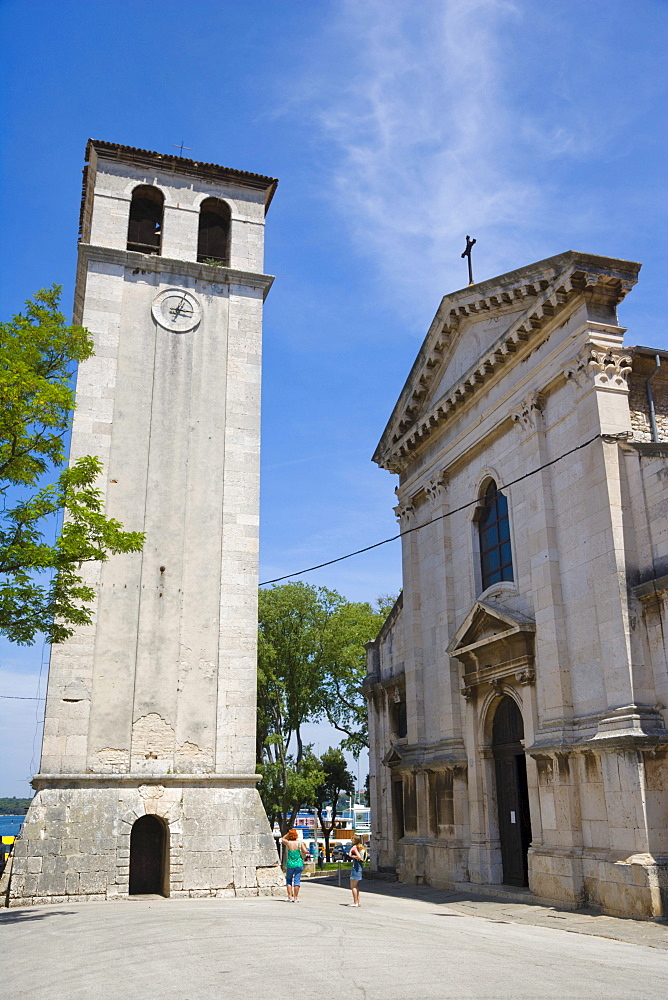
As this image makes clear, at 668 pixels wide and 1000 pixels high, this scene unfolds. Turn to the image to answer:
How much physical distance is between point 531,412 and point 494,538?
3411 mm

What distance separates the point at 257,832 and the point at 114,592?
5.77m

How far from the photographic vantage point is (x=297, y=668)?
42.4 m

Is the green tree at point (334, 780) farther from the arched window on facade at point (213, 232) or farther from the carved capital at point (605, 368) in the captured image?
the carved capital at point (605, 368)

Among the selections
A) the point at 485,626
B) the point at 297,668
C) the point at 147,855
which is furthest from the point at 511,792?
the point at 297,668

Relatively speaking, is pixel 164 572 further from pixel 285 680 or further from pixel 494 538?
pixel 285 680

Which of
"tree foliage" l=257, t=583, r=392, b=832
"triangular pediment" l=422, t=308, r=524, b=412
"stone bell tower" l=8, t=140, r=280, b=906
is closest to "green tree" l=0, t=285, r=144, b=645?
"stone bell tower" l=8, t=140, r=280, b=906

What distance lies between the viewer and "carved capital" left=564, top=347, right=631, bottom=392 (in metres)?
15.5

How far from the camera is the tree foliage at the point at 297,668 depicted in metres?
41.6

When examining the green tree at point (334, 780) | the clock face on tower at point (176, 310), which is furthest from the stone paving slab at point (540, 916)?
the green tree at point (334, 780)

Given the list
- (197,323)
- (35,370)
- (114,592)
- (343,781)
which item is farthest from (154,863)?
(343,781)

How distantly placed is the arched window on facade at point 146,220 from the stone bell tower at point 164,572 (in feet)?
0.20

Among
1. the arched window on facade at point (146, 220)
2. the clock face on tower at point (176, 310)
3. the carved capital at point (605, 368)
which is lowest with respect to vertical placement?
the carved capital at point (605, 368)

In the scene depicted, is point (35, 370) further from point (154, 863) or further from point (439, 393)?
point (439, 393)

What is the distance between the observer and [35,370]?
545 inches
